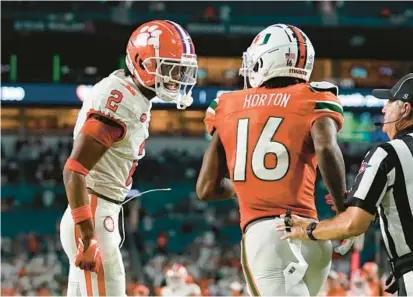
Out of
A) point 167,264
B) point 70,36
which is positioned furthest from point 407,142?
point 70,36

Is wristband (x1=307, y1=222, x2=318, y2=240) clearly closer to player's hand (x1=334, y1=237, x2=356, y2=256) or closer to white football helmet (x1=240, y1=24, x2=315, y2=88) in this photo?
player's hand (x1=334, y1=237, x2=356, y2=256)

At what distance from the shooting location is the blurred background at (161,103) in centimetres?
1438

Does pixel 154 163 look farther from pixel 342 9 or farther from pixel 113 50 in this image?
pixel 342 9

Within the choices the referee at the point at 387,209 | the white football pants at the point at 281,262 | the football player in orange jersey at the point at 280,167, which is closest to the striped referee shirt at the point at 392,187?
the referee at the point at 387,209

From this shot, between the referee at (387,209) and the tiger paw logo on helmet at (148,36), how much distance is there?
1.28m

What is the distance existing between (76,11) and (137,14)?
40.7 inches

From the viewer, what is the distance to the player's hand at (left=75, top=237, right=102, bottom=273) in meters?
3.69

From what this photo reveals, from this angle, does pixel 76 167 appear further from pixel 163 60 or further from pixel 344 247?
pixel 344 247

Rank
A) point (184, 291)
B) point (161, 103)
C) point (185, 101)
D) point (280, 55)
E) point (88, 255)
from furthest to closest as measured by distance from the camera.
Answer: point (161, 103)
point (184, 291)
point (185, 101)
point (88, 255)
point (280, 55)

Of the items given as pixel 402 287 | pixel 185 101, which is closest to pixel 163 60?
pixel 185 101

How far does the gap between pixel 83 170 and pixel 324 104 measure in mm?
1054

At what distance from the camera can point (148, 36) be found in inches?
163

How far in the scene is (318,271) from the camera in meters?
3.31

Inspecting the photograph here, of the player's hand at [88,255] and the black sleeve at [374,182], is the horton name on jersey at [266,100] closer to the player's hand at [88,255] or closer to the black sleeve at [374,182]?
the black sleeve at [374,182]
